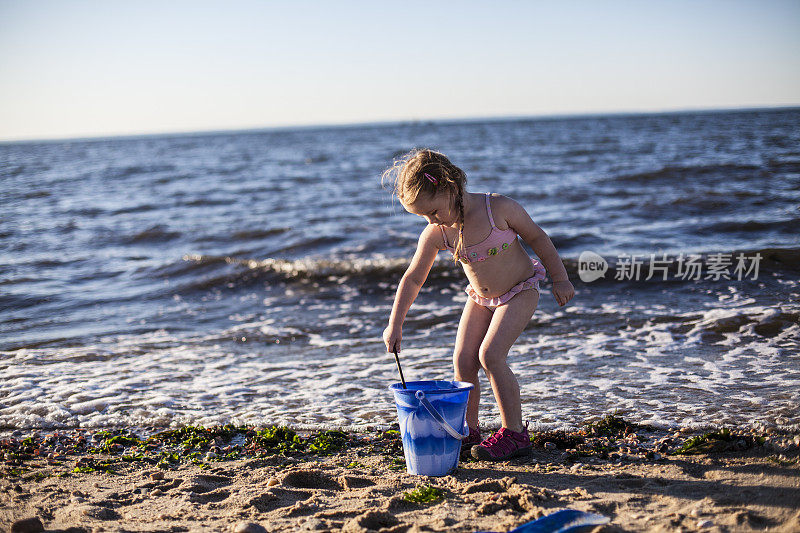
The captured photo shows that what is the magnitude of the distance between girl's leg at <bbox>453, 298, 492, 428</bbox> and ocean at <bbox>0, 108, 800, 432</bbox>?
0.60 m

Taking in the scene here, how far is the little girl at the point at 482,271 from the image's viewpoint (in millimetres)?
3707

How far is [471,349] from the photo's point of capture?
4000mm

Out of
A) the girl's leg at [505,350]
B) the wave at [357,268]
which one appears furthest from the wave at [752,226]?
Result: the girl's leg at [505,350]

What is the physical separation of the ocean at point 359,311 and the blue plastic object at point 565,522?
1.52 m

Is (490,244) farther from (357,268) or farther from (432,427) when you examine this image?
(357,268)

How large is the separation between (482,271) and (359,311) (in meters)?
4.34

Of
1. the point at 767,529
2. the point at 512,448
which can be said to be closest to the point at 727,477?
the point at 767,529

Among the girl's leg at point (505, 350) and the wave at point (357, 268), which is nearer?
the girl's leg at point (505, 350)

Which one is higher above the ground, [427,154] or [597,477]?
[427,154]

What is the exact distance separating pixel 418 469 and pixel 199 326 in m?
4.90

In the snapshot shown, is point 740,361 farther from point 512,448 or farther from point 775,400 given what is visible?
point 512,448

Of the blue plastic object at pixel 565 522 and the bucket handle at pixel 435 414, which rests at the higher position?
the bucket handle at pixel 435 414

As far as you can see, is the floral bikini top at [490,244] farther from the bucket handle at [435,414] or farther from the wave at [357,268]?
the wave at [357,268]

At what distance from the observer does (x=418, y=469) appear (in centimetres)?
358
